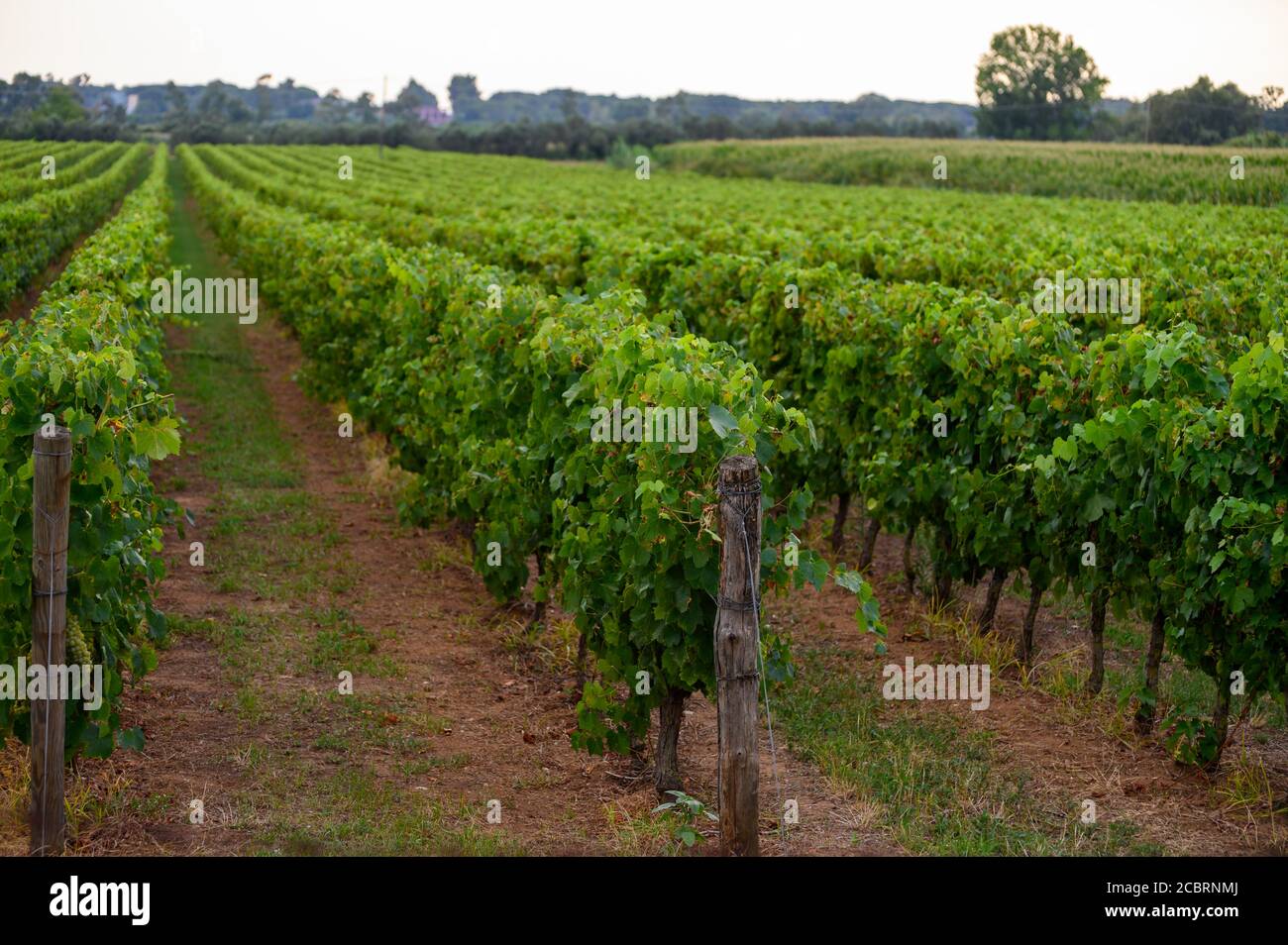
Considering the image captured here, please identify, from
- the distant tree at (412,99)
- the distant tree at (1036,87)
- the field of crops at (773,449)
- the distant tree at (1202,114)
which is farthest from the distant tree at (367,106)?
the field of crops at (773,449)

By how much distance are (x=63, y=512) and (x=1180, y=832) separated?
516 centimetres

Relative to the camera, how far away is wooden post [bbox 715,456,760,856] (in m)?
5.09

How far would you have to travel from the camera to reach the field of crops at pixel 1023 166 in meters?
39.6

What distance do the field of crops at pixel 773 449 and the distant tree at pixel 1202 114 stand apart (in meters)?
50.5

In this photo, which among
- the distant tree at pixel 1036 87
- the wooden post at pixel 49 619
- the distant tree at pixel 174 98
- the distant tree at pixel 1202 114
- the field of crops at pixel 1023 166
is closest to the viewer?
the wooden post at pixel 49 619

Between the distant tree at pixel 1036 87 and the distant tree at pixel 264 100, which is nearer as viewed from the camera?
the distant tree at pixel 1036 87

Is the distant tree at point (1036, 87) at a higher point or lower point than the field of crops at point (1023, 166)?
higher

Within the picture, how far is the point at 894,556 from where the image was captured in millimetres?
11211

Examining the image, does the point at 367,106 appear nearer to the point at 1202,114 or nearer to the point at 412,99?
the point at 412,99

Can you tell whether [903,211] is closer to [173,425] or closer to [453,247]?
[453,247]

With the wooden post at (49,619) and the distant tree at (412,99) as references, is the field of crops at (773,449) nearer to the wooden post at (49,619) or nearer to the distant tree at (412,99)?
the wooden post at (49,619)

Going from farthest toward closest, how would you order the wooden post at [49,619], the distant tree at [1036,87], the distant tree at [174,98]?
the distant tree at [174,98]
the distant tree at [1036,87]
the wooden post at [49,619]

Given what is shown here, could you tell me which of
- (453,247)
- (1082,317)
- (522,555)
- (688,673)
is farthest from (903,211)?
(688,673)
